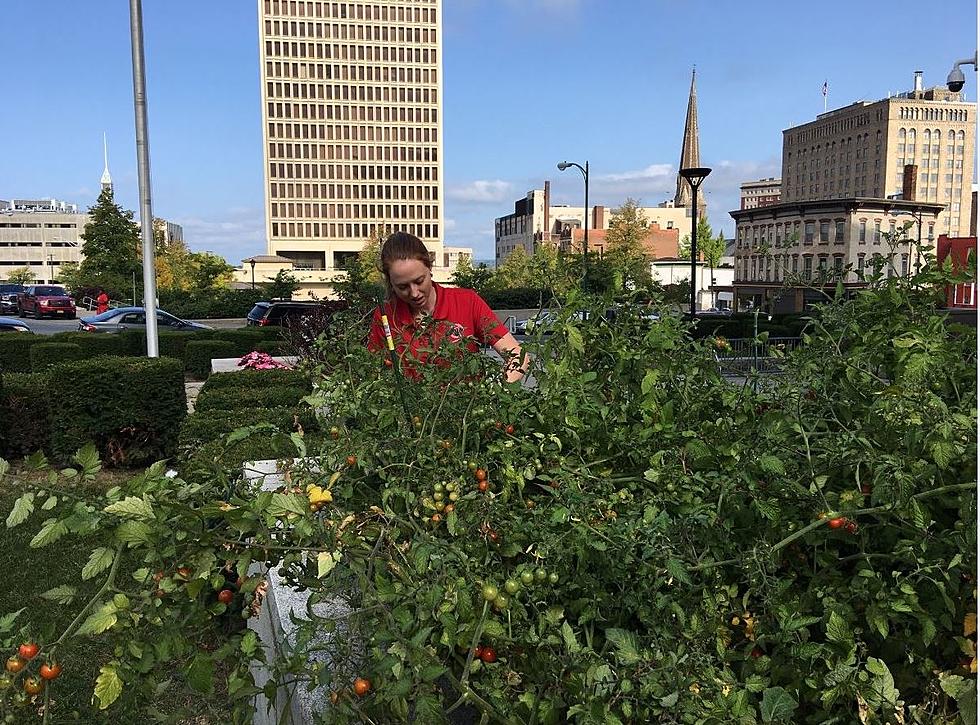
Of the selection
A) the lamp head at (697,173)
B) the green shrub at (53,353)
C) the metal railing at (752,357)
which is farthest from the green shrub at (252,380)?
the lamp head at (697,173)

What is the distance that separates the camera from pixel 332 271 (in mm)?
89500

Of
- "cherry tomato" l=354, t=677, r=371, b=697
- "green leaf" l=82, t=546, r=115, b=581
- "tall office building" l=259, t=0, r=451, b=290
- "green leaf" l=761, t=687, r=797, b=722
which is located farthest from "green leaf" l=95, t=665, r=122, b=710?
"tall office building" l=259, t=0, r=451, b=290

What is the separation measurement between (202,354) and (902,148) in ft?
433

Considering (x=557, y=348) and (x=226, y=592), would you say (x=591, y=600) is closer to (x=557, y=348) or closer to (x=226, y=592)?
(x=226, y=592)

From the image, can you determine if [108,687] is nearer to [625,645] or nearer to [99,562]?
[99,562]

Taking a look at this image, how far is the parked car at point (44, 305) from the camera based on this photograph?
39000 mm

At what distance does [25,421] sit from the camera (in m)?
8.52

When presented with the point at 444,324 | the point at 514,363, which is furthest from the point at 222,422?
the point at 514,363

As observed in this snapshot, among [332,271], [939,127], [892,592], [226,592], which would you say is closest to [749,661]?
[892,592]

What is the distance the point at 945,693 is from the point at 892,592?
0.65 feet

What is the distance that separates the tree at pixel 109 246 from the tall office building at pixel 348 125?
39.6 m

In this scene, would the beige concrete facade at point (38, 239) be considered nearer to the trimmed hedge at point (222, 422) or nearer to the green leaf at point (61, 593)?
the trimmed hedge at point (222, 422)

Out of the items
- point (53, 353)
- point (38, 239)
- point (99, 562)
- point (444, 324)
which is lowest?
point (53, 353)

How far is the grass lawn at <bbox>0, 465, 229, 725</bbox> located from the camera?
136 inches
